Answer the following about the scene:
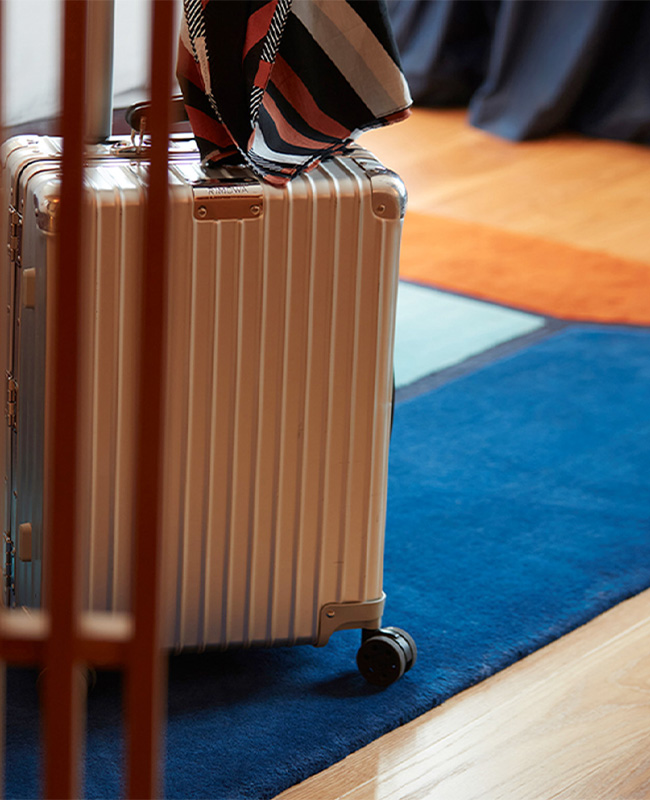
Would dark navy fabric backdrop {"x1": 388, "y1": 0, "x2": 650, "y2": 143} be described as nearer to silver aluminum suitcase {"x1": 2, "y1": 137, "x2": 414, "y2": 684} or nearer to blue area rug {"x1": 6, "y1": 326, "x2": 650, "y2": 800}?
blue area rug {"x1": 6, "y1": 326, "x2": 650, "y2": 800}

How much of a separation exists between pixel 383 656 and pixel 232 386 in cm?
34

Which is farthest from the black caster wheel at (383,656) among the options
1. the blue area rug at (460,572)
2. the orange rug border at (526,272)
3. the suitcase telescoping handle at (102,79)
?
the orange rug border at (526,272)

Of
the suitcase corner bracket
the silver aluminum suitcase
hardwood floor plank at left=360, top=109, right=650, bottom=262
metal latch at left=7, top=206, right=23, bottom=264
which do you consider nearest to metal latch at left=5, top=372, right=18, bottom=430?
the silver aluminum suitcase

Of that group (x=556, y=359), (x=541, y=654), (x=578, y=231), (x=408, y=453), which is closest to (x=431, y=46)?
(x=578, y=231)

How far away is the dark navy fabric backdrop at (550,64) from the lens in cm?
383

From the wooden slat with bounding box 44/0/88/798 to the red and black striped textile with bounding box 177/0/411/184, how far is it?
1.83 feet

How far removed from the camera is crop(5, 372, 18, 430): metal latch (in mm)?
1130

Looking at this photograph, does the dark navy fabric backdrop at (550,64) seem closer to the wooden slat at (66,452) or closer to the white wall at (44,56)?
the white wall at (44,56)

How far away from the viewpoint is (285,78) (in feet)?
3.52

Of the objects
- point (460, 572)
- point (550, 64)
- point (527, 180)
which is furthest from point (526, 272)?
point (550, 64)

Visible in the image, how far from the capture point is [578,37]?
3.82 metres

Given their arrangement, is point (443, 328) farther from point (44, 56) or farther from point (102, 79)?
point (102, 79)

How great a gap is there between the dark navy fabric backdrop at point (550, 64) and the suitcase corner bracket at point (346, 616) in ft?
9.57

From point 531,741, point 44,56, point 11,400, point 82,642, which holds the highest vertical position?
point 44,56
